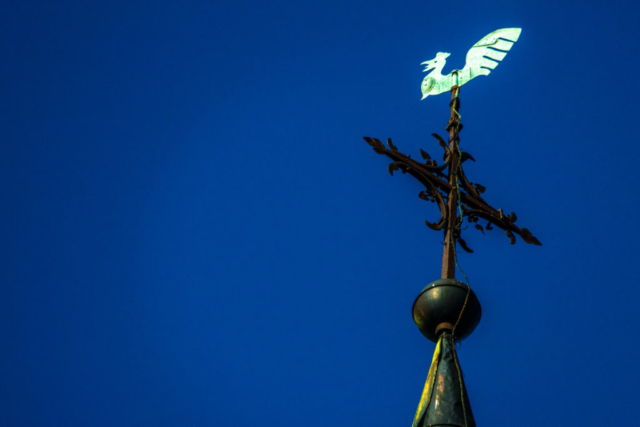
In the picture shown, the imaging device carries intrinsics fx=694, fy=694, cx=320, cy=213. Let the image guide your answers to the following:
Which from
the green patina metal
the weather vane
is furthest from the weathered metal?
the green patina metal

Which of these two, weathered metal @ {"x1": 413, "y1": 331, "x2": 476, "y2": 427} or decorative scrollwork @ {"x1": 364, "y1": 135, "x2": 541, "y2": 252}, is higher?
decorative scrollwork @ {"x1": 364, "y1": 135, "x2": 541, "y2": 252}

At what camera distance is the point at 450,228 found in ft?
23.8

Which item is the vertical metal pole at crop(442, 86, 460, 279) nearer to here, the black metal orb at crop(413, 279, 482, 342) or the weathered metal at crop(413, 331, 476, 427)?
the black metal orb at crop(413, 279, 482, 342)

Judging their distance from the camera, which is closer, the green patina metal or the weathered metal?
the weathered metal

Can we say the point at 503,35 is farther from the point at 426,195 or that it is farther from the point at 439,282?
the point at 439,282

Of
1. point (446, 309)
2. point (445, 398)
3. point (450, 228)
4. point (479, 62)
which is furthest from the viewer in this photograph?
point (479, 62)

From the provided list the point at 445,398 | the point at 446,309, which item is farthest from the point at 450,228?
the point at 445,398

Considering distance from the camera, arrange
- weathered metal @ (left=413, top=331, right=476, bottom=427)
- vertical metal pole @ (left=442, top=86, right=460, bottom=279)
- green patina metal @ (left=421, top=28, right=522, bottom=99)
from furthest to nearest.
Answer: green patina metal @ (left=421, top=28, right=522, bottom=99) < vertical metal pole @ (left=442, top=86, right=460, bottom=279) < weathered metal @ (left=413, top=331, right=476, bottom=427)

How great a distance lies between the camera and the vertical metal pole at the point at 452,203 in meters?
6.76

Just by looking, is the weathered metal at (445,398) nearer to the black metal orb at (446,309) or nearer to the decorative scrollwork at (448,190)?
the black metal orb at (446,309)

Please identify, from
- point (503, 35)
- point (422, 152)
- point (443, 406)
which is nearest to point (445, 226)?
point (422, 152)

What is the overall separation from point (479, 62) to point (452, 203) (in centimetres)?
269

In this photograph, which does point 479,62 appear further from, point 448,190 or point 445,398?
point 445,398

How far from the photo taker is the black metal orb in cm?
605
